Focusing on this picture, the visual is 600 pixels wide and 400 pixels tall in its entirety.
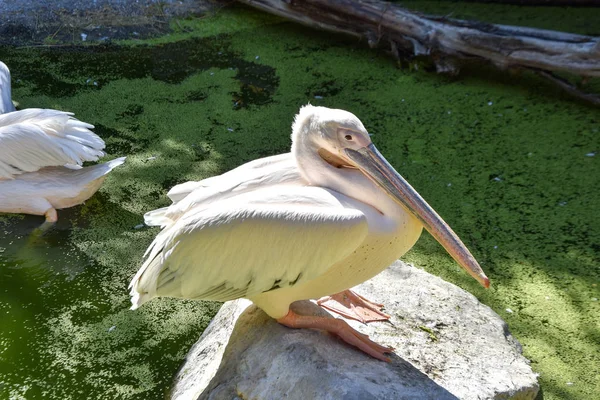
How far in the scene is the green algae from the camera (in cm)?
279

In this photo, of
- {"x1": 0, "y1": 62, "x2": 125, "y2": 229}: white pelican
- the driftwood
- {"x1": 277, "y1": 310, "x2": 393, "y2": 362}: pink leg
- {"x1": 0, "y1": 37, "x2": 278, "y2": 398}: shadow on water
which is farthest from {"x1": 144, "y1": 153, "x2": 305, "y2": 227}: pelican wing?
the driftwood

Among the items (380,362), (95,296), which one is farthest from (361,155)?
(95,296)

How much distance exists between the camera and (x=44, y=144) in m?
3.49

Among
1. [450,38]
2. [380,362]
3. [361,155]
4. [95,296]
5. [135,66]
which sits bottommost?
[95,296]

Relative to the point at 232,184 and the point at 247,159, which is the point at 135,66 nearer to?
the point at 247,159

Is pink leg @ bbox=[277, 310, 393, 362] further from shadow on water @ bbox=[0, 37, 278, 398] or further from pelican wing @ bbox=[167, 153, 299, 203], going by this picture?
shadow on water @ bbox=[0, 37, 278, 398]

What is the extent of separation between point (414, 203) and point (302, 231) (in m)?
0.39

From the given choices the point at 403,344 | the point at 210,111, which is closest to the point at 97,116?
the point at 210,111

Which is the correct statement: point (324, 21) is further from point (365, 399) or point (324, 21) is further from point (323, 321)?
point (365, 399)

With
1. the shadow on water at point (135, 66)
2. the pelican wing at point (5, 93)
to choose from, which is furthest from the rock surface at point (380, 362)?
the shadow on water at point (135, 66)

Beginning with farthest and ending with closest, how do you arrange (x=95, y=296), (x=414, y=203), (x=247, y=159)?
(x=247, y=159), (x=95, y=296), (x=414, y=203)

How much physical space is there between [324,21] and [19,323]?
3.17 meters

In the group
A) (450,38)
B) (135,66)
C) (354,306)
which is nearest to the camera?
(354,306)

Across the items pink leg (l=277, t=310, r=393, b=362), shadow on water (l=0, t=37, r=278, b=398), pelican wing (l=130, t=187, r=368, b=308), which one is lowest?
shadow on water (l=0, t=37, r=278, b=398)
